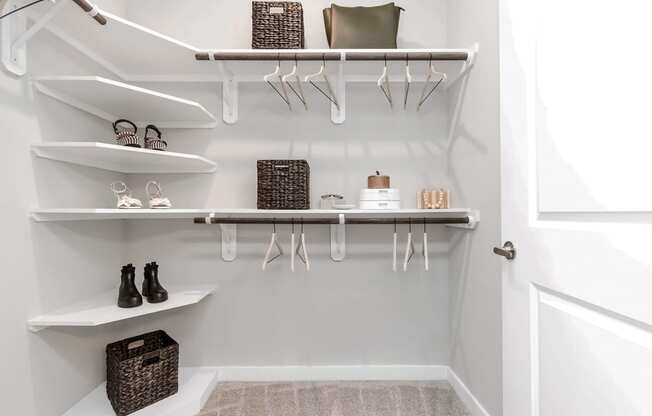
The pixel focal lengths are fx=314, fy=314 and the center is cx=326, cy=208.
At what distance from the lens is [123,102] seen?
4.69 ft

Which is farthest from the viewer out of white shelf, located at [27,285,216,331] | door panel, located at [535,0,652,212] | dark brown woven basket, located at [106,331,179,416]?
dark brown woven basket, located at [106,331,179,416]

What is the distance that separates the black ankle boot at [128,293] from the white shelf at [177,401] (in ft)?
1.49

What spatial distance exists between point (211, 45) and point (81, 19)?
601 millimetres

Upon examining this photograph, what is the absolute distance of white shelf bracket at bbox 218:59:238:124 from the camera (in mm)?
1688

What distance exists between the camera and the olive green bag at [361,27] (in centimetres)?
150

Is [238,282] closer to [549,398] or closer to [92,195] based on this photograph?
[92,195]

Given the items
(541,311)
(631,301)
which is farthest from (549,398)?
(631,301)

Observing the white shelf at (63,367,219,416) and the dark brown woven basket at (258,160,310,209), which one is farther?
the dark brown woven basket at (258,160,310,209)

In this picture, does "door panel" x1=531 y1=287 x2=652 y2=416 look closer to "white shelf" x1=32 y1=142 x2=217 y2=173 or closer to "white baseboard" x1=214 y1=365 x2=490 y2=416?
"white baseboard" x1=214 y1=365 x2=490 y2=416

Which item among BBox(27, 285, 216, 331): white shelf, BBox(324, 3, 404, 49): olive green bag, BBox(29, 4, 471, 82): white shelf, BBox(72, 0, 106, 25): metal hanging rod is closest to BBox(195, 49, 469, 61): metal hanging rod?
BBox(29, 4, 471, 82): white shelf

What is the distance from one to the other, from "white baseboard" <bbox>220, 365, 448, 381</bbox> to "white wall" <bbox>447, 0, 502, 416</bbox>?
16cm

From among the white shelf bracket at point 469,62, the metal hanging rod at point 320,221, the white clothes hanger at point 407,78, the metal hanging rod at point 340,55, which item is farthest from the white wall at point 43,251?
the white shelf bracket at point 469,62

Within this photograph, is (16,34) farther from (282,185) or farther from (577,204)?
(577,204)

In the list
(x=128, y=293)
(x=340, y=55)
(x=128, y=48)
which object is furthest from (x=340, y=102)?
(x=128, y=293)
